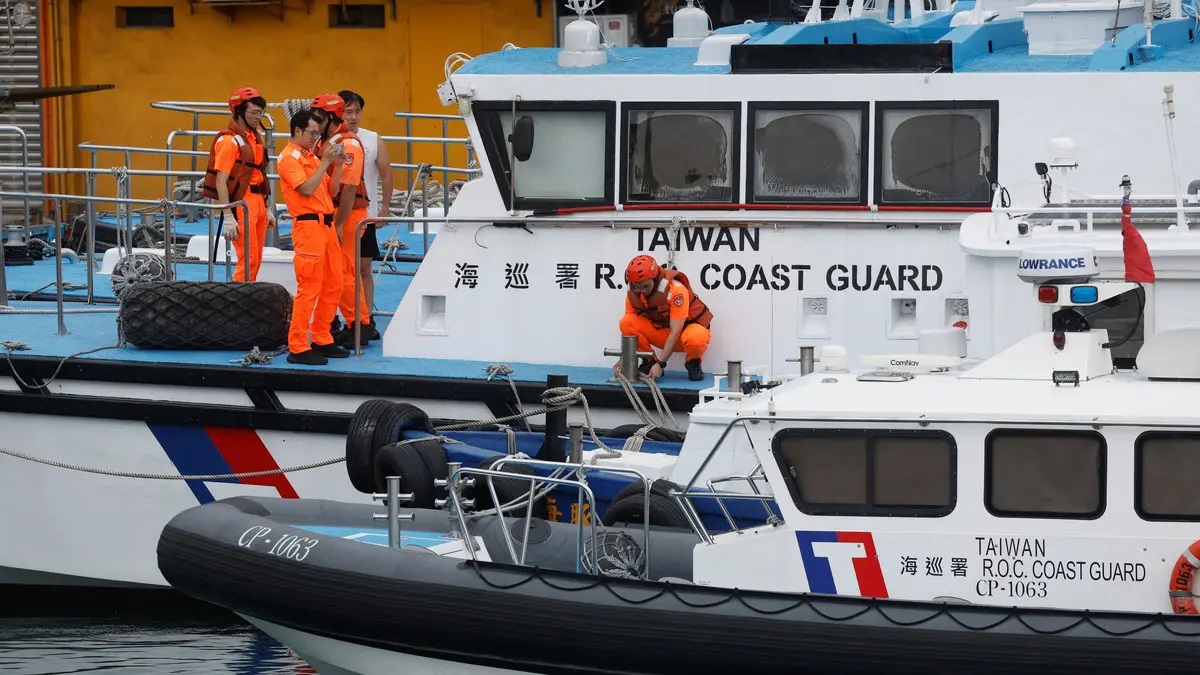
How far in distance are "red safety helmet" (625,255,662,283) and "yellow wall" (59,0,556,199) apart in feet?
28.5

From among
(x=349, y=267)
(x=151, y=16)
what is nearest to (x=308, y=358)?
(x=349, y=267)

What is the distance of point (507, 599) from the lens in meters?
6.05

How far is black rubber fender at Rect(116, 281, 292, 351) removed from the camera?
29.6 feet

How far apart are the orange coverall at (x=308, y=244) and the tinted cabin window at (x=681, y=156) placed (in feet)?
5.00

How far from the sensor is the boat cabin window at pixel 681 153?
857 cm

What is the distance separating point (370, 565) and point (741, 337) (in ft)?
9.26

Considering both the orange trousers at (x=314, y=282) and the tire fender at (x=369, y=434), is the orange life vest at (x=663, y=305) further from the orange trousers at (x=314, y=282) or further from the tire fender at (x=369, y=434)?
the orange trousers at (x=314, y=282)

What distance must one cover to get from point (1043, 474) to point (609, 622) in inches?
59.4

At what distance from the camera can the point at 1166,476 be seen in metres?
5.68

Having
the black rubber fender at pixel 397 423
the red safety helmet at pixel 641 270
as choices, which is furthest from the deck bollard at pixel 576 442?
the red safety helmet at pixel 641 270

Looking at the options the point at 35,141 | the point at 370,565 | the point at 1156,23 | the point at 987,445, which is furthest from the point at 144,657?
the point at 35,141

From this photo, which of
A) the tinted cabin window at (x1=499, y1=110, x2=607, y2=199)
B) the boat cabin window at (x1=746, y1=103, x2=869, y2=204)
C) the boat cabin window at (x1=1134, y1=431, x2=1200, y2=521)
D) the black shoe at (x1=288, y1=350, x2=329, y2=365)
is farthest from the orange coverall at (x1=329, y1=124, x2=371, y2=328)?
the boat cabin window at (x1=1134, y1=431, x2=1200, y2=521)

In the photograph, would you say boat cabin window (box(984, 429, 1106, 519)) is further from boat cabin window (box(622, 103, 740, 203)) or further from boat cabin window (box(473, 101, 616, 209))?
boat cabin window (box(473, 101, 616, 209))

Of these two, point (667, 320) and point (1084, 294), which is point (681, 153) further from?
point (1084, 294)
